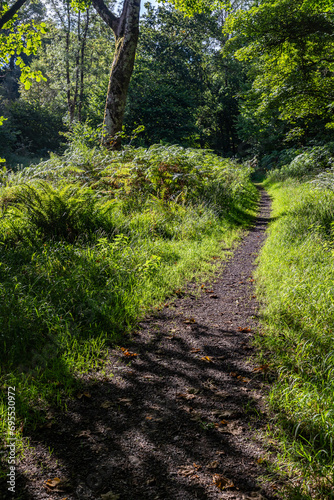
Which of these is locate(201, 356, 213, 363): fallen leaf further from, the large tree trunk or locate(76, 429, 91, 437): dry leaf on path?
the large tree trunk

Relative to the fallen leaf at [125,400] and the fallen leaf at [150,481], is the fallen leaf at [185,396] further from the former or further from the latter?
the fallen leaf at [150,481]

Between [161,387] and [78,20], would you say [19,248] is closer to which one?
[161,387]

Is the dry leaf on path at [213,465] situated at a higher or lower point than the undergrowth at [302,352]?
lower

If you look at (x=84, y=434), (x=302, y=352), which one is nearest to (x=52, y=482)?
(x=84, y=434)

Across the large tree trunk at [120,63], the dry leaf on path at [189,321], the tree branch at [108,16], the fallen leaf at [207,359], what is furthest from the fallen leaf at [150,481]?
the tree branch at [108,16]

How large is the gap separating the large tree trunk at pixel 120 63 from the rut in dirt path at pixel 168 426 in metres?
7.84

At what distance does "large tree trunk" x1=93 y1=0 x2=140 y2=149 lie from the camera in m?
9.05

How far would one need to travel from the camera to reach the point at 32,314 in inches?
130

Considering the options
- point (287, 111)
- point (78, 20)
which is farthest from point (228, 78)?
point (287, 111)

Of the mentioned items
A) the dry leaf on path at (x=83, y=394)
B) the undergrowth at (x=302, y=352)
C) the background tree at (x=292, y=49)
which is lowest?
the dry leaf on path at (x=83, y=394)

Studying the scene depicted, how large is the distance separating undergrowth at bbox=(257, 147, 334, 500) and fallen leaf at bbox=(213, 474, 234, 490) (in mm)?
339

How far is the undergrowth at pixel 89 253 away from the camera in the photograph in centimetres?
289

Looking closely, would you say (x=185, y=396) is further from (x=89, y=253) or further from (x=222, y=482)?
(x=89, y=253)

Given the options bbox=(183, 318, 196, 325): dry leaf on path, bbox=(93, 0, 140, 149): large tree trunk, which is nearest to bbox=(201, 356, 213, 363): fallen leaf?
bbox=(183, 318, 196, 325): dry leaf on path
